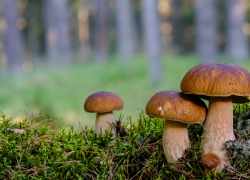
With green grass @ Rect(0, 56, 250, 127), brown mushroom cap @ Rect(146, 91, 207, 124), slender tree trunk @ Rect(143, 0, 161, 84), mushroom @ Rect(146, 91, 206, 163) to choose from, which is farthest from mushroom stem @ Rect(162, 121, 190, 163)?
slender tree trunk @ Rect(143, 0, 161, 84)

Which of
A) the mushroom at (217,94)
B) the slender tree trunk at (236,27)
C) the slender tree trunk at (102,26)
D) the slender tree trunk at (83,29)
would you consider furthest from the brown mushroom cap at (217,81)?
the slender tree trunk at (83,29)

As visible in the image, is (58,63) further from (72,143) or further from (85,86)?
(72,143)

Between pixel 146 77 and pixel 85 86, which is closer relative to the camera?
pixel 85 86

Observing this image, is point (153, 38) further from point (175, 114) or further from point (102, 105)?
point (175, 114)

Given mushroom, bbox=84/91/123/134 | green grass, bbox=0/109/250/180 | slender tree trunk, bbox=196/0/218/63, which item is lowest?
green grass, bbox=0/109/250/180

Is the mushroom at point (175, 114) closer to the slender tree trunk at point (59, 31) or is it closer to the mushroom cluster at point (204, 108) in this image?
the mushroom cluster at point (204, 108)

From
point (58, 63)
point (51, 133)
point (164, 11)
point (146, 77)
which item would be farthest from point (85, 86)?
point (164, 11)

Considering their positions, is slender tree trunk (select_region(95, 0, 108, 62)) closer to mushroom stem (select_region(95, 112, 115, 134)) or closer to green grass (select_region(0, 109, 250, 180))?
mushroom stem (select_region(95, 112, 115, 134))
